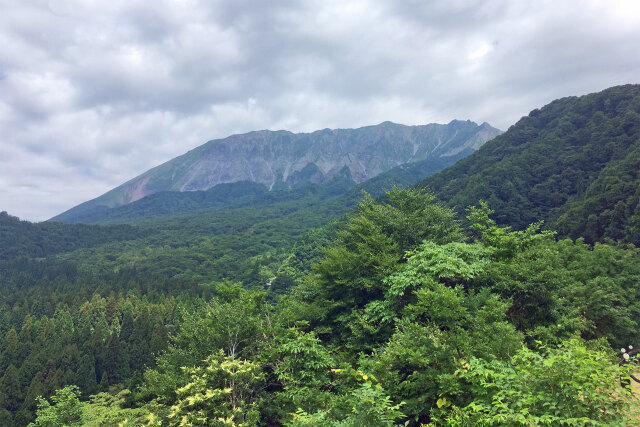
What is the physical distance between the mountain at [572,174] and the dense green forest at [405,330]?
33 centimetres

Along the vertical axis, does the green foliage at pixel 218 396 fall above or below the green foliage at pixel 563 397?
below

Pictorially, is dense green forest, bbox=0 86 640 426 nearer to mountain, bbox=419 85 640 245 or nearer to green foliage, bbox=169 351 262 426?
green foliage, bbox=169 351 262 426

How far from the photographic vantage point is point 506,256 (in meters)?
14.9

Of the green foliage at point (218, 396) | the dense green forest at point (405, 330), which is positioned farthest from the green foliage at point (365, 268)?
the green foliage at point (218, 396)

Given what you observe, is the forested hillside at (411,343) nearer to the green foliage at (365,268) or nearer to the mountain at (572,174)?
the green foliage at (365,268)

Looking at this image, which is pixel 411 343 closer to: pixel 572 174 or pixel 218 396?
pixel 218 396

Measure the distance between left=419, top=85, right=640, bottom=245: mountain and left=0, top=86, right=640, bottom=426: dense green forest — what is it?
332 mm

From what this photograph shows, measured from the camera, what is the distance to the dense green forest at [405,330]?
642cm

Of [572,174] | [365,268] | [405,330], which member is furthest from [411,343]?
[572,174]

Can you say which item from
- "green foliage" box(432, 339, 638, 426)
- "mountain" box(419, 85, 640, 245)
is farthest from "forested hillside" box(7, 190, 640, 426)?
"mountain" box(419, 85, 640, 245)

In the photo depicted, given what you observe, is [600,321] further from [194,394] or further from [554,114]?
[554,114]

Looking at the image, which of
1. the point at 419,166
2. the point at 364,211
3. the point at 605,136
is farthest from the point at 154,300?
the point at 419,166

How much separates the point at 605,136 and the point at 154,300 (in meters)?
93.5

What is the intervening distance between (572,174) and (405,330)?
67277 millimetres
